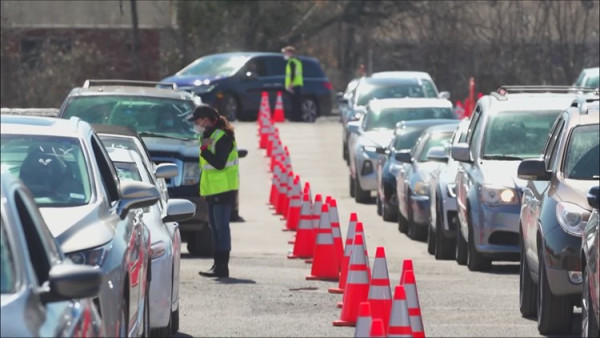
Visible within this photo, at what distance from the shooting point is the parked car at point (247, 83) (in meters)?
39.3

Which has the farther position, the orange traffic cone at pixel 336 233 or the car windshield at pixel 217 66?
the car windshield at pixel 217 66

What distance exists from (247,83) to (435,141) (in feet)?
59.6

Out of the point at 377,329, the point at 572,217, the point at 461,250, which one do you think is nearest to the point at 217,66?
the point at 461,250

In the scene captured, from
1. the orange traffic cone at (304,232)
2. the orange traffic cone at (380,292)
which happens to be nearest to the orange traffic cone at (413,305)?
the orange traffic cone at (380,292)

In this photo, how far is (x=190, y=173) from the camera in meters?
18.4

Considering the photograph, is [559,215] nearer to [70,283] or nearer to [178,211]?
[178,211]

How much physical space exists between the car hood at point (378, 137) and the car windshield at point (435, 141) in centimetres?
416

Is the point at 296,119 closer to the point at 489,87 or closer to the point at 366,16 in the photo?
the point at 489,87

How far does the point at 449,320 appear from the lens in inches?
515

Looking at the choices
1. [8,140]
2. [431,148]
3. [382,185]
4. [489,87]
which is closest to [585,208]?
[8,140]

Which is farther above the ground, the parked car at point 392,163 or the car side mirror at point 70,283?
the car side mirror at point 70,283

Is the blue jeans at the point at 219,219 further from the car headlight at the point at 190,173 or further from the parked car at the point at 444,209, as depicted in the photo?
the parked car at the point at 444,209

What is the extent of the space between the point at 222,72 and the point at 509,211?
78.6ft

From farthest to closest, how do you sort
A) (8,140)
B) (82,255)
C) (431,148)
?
(431,148) → (8,140) → (82,255)
